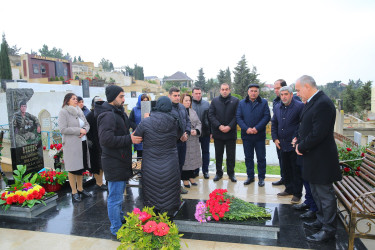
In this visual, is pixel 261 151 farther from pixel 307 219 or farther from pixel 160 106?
pixel 160 106

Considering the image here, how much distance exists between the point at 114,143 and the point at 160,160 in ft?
1.83

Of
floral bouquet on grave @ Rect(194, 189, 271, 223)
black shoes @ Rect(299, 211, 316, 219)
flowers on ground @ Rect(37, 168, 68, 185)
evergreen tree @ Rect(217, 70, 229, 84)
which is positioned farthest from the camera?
evergreen tree @ Rect(217, 70, 229, 84)

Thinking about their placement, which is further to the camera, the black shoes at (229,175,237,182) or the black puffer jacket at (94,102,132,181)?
the black shoes at (229,175,237,182)

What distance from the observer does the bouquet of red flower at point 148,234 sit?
246cm

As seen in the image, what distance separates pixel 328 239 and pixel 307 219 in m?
0.58

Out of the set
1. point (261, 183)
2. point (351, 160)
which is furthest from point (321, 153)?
point (261, 183)

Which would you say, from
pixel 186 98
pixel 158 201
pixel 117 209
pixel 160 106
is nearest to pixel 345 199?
pixel 158 201

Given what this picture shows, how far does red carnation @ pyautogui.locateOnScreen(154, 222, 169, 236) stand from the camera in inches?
96.7

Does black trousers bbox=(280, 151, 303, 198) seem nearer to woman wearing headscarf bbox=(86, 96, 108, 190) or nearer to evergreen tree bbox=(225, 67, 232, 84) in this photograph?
woman wearing headscarf bbox=(86, 96, 108, 190)

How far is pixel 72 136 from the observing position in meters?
4.48

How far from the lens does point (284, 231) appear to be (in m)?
3.34

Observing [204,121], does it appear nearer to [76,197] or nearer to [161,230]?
[76,197]

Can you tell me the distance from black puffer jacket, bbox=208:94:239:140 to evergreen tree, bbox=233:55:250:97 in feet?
94.5

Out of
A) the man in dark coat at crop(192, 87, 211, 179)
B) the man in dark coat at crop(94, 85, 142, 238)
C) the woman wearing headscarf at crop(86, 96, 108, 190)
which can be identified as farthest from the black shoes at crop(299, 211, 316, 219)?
→ the woman wearing headscarf at crop(86, 96, 108, 190)
